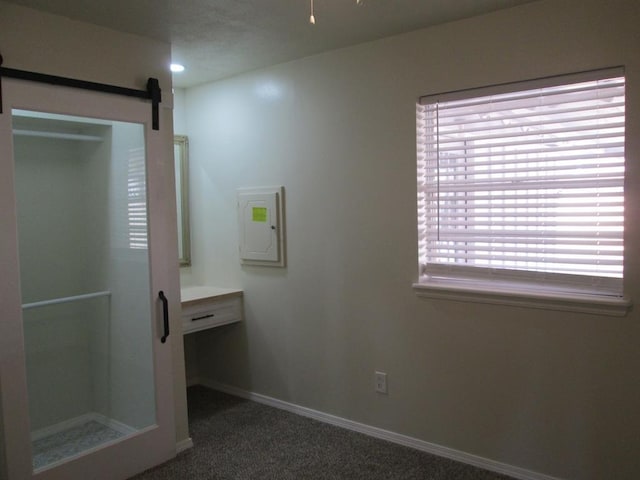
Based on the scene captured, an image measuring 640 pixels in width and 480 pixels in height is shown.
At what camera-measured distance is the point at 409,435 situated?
308 cm

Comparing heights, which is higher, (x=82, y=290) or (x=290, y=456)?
(x=82, y=290)

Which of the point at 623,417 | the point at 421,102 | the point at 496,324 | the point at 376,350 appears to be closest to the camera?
the point at 623,417

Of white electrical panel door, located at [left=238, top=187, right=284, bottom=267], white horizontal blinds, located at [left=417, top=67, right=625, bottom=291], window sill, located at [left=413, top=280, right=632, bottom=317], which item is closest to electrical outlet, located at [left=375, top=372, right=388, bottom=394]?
window sill, located at [left=413, top=280, right=632, bottom=317]

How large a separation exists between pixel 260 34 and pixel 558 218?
183 cm

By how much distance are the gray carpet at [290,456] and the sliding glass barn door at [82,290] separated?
231mm

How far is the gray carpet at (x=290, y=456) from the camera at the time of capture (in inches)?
110

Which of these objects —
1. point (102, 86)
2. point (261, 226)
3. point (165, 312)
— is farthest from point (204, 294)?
point (102, 86)

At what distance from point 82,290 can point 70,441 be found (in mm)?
791

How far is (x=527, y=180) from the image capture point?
103 inches

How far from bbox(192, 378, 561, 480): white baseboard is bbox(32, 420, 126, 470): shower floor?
1151 millimetres

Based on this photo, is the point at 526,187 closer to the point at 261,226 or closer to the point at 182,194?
the point at 261,226

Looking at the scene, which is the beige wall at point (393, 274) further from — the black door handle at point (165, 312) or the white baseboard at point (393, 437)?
the black door handle at point (165, 312)

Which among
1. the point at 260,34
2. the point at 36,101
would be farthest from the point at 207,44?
the point at 36,101

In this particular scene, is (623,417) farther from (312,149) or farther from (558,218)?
(312,149)
